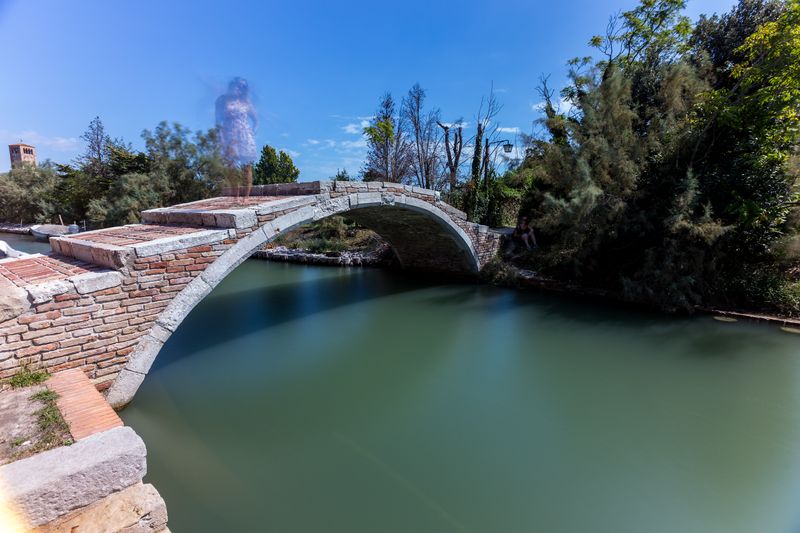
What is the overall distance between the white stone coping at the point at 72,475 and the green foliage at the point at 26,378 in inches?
55.9

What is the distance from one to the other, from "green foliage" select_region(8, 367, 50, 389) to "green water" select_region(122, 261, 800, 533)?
1.03 metres

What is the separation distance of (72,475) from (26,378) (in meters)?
1.79

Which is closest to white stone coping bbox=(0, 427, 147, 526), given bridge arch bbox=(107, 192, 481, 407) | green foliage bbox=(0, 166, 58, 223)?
bridge arch bbox=(107, 192, 481, 407)

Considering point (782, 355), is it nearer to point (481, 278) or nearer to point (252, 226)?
point (481, 278)

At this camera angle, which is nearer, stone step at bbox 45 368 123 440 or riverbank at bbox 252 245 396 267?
stone step at bbox 45 368 123 440

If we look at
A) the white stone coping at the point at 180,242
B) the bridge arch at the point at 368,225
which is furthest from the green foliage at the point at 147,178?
the white stone coping at the point at 180,242

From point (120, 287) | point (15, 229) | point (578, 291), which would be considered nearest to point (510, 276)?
point (578, 291)

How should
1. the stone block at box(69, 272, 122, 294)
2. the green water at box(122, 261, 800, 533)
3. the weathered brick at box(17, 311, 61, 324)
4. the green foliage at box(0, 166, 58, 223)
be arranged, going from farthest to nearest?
the green foliage at box(0, 166, 58, 223) < the stone block at box(69, 272, 122, 294) < the weathered brick at box(17, 311, 61, 324) < the green water at box(122, 261, 800, 533)

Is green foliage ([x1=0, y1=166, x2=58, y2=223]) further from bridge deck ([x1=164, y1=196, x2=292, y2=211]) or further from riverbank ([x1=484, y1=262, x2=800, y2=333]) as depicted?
riverbank ([x1=484, y1=262, x2=800, y2=333])

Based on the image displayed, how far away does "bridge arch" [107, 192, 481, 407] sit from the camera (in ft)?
12.0

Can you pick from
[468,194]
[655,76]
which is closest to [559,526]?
[655,76]

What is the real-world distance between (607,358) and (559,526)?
10.8 feet

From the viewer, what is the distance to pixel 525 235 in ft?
33.6

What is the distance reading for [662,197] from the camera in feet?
23.3
